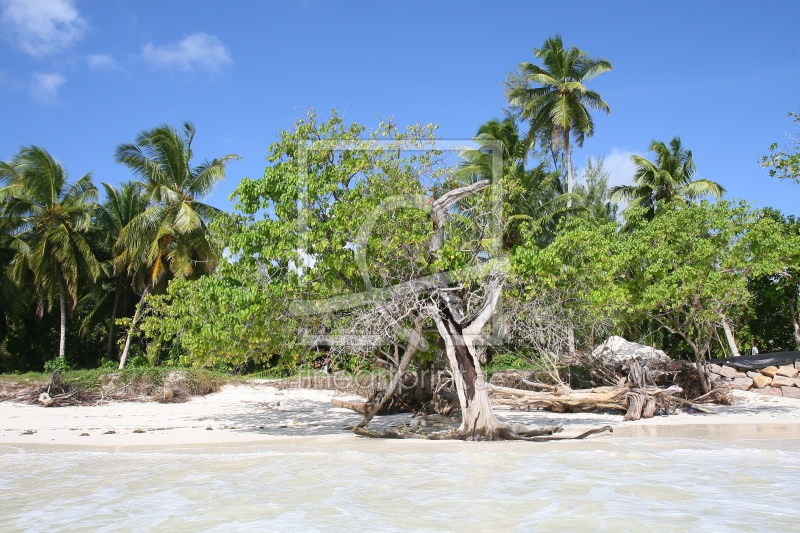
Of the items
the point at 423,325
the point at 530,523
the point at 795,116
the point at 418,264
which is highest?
the point at 795,116

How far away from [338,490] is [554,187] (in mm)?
21682

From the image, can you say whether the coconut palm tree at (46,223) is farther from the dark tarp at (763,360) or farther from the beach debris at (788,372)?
the beach debris at (788,372)

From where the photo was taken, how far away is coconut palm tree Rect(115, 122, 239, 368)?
20781 millimetres

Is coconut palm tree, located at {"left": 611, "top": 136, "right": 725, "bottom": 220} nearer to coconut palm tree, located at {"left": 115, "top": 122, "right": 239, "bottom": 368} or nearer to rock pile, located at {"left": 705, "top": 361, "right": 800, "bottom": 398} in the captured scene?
rock pile, located at {"left": 705, "top": 361, "right": 800, "bottom": 398}

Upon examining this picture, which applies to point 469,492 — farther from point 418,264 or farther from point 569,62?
point 569,62

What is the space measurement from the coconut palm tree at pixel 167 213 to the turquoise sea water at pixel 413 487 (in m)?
12.3

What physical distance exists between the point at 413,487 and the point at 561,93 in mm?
21834

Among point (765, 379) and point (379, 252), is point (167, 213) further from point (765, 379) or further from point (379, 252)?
point (765, 379)

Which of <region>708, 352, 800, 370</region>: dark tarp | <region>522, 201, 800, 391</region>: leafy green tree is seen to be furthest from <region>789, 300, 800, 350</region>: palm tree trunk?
<region>522, 201, 800, 391</region>: leafy green tree

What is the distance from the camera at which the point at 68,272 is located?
21.5m

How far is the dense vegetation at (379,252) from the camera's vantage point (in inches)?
363

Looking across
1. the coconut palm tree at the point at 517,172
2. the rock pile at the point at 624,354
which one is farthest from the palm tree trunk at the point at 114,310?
the rock pile at the point at 624,354

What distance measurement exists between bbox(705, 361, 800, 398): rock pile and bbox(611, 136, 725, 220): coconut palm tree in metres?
9.50

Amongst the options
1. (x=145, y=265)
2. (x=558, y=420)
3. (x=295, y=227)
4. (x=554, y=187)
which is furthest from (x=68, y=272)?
(x=554, y=187)
